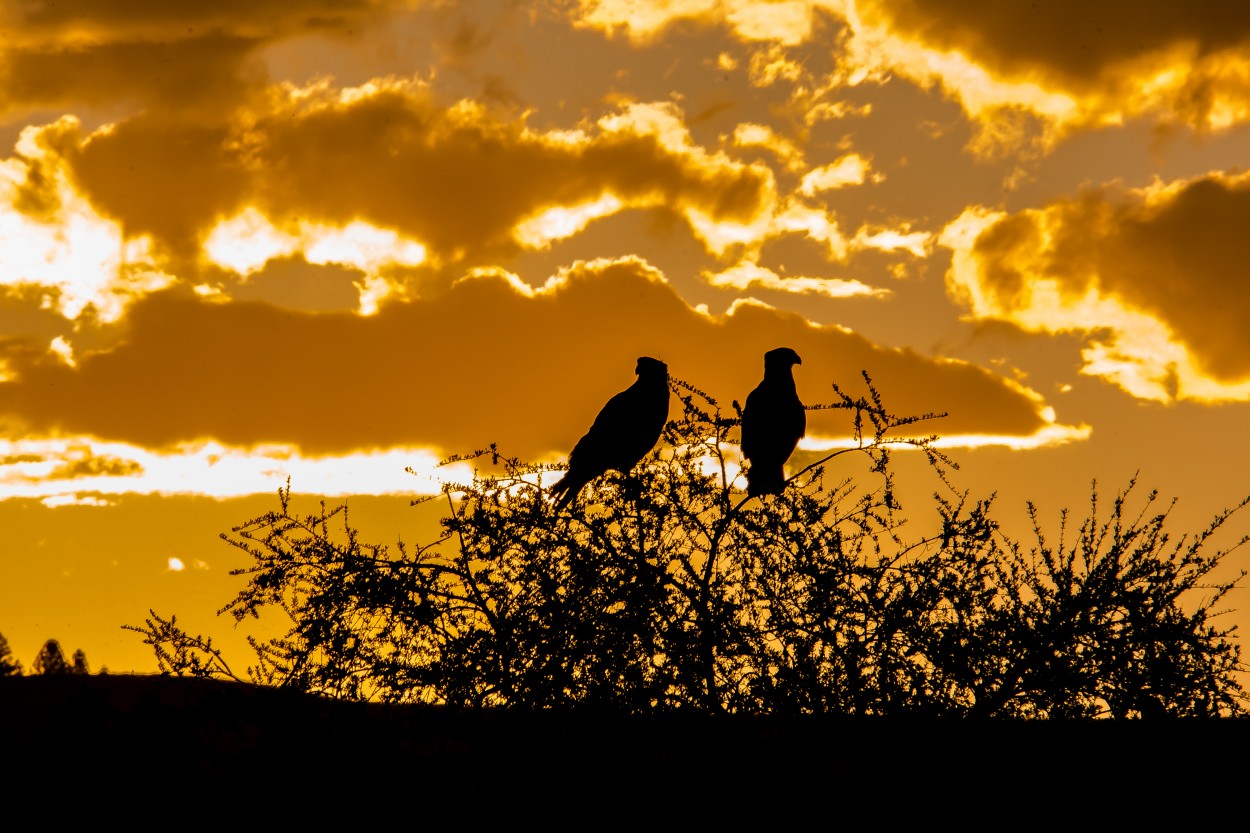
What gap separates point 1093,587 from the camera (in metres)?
5.93

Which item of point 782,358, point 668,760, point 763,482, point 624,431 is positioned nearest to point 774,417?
point 782,358

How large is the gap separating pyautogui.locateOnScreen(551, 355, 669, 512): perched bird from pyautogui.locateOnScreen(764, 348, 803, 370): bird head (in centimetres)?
81

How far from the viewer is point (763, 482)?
21.7 ft

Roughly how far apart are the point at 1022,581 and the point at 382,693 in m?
3.38

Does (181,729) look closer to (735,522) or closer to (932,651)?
(735,522)

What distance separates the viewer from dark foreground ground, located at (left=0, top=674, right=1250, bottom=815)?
18.4 feet

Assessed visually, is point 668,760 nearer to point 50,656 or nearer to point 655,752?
point 655,752

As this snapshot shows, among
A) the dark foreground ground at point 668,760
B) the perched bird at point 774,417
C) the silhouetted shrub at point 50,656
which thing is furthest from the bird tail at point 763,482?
the silhouetted shrub at point 50,656

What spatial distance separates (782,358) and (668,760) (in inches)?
146

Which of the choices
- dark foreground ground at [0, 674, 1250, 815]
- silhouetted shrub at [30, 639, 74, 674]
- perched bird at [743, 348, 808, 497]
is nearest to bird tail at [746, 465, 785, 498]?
perched bird at [743, 348, 808, 497]

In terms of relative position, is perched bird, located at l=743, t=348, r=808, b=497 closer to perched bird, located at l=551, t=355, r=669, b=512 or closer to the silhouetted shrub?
perched bird, located at l=551, t=355, r=669, b=512

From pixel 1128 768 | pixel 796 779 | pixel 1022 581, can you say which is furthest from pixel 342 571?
pixel 1128 768

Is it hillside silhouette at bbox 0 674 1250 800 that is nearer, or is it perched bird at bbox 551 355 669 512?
hillside silhouette at bbox 0 674 1250 800

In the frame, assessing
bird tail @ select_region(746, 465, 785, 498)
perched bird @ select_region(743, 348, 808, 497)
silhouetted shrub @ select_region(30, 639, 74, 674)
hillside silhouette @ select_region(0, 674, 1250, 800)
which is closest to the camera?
hillside silhouette @ select_region(0, 674, 1250, 800)
